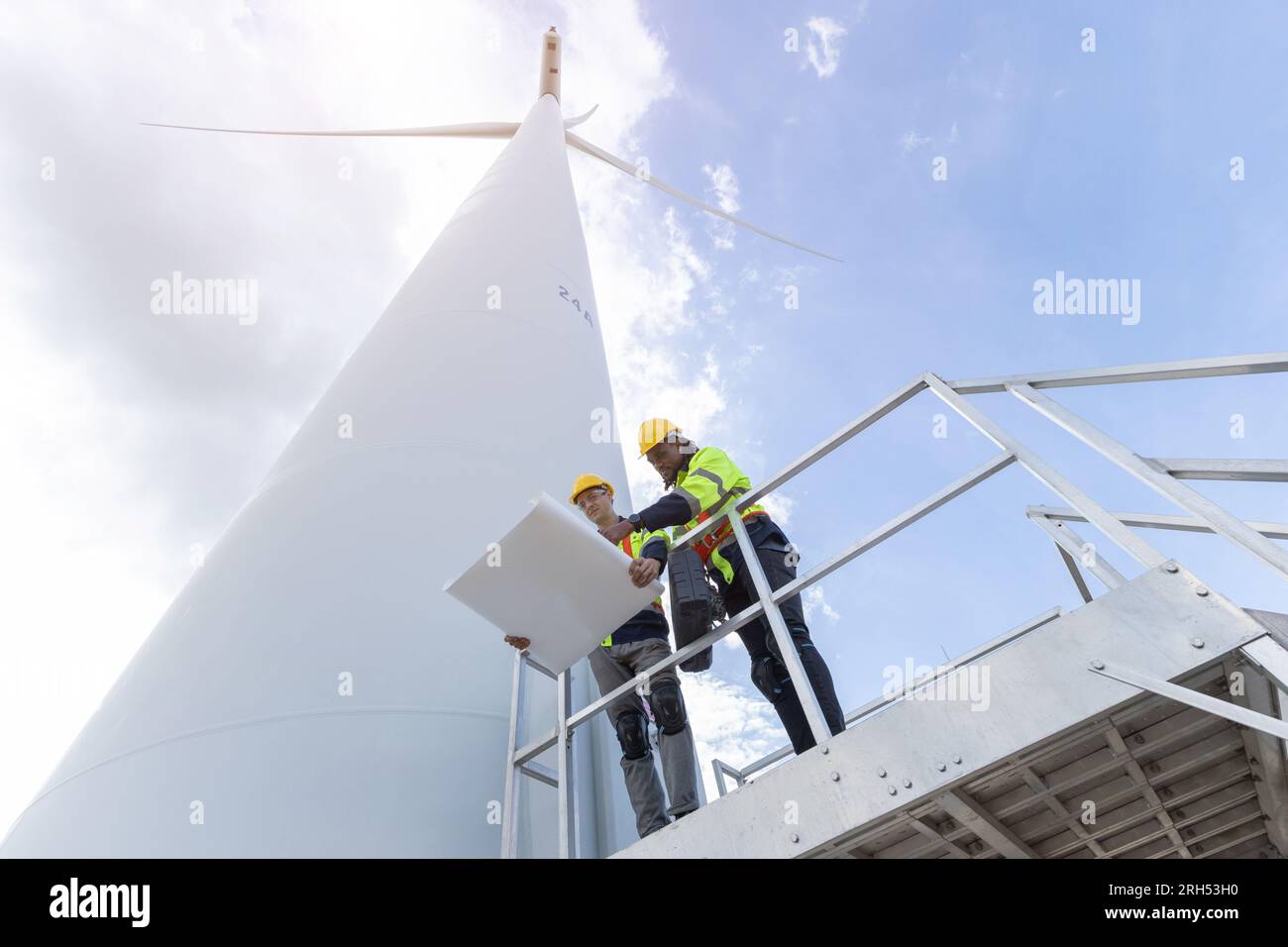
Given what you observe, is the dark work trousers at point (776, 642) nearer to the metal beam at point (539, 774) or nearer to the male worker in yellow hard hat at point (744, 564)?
the male worker in yellow hard hat at point (744, 564)

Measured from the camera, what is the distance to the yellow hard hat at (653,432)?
207 inches

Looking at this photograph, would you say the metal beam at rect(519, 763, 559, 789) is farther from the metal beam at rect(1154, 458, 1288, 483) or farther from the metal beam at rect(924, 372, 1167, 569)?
the metal beam at rect(1154, 458, 1288, 483)

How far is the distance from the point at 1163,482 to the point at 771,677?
2.20 m

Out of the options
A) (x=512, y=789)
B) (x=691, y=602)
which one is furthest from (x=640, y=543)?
(x=512, y=789)

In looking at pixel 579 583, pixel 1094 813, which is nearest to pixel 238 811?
pixel 579 583

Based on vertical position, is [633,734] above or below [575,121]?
below

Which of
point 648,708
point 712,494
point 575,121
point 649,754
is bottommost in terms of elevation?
point 649,754

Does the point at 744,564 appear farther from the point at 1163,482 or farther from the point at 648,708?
the point at 1163,482

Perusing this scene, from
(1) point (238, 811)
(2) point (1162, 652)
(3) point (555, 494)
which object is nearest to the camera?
(2) point (1162, 652)

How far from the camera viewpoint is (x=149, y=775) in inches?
159

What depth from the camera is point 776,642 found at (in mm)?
4355

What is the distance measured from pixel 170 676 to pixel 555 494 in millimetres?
2540

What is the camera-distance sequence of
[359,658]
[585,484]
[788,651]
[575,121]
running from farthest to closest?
[575,121]
[585,484]
[359,658]
[788,651]
